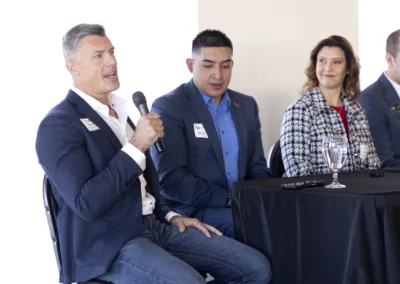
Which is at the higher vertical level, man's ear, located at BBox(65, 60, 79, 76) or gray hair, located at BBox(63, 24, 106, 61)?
gray hair, located at BBox(63, 24, 106, 61)

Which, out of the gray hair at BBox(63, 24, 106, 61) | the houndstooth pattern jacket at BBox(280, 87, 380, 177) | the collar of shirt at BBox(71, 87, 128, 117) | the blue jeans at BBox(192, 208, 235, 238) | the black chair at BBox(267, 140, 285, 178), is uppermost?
the gray hair at BBox(63, 24, 106, 61)

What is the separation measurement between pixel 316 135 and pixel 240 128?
36 centimetres

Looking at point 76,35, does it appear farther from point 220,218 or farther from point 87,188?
point 220,218

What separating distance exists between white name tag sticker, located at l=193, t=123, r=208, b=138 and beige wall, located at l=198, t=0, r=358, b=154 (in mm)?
843

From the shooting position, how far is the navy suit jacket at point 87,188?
6.93 feet

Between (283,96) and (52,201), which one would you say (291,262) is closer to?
(52,201)

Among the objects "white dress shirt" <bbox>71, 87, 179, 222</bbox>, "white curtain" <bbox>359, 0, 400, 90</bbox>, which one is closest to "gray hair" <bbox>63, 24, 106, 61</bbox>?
"white dress shirt" <bbox>71, 87, 179, 222</bbox>

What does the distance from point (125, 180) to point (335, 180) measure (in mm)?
783

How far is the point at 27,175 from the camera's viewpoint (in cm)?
316

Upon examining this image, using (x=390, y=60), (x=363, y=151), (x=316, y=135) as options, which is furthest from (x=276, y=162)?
(x=390, y=60)

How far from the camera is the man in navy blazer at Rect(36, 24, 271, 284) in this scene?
2129mm

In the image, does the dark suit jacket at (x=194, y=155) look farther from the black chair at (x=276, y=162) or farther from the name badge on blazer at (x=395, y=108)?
the name badge on blazer at (x=395, y=108)

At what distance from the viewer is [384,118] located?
3.65 metres

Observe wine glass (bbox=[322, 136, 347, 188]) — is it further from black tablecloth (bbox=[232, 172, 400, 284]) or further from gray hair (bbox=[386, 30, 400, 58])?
gray hair (bbox=[386, 30, 400, 58])
